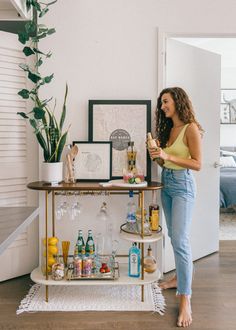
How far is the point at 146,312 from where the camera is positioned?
8.49 feet

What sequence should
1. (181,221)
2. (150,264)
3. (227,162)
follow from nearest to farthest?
(181,221) < (150,264) < (227,162)

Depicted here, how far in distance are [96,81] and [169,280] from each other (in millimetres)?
1679

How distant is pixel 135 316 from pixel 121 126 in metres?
1.39

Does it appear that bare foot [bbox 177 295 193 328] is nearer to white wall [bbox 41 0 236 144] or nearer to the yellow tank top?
the yellow tank top

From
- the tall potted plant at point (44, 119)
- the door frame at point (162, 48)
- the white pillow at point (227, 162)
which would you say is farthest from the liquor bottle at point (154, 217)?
the white pillow at point (227, 162)

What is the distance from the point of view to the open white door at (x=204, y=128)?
3.37m

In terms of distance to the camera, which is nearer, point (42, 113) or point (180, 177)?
point (180, 177)

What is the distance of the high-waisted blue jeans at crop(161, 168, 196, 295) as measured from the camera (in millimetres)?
2574

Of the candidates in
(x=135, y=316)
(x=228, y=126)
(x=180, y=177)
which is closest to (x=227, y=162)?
(x=228, y=126)

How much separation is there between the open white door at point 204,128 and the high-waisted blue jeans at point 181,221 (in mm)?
686

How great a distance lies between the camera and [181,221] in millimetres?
2600

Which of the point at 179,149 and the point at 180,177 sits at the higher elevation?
the point at 179,149

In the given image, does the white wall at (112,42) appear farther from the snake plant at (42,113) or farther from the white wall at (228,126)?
the white wall at (228,126)

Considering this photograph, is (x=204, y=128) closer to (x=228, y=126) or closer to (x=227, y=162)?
(x=227, y=162)
